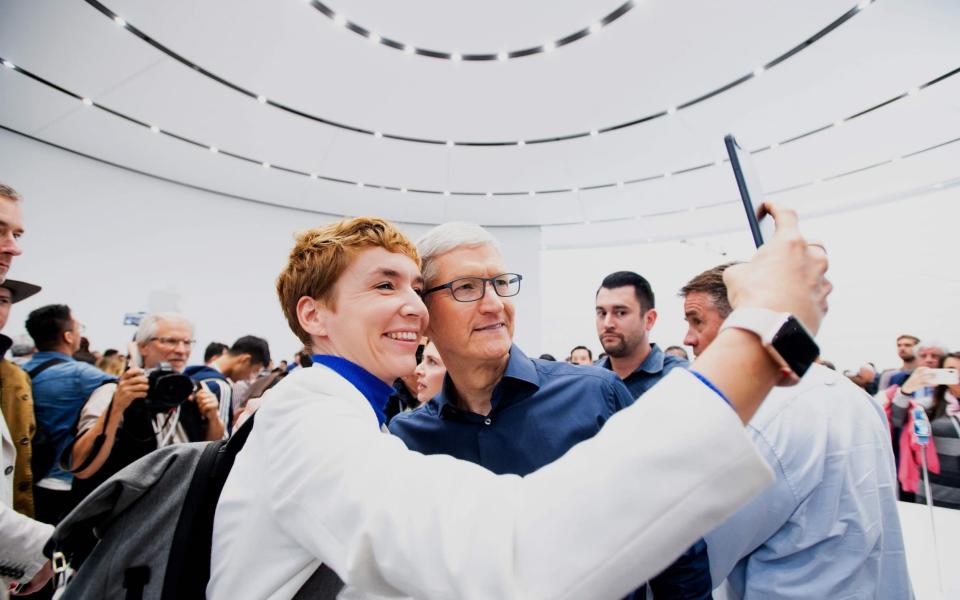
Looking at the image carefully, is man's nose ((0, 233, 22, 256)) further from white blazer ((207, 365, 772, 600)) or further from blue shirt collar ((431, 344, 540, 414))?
white blazer ((207, 365, 772, 600))

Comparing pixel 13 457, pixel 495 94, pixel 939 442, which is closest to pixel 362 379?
pixel 13 457

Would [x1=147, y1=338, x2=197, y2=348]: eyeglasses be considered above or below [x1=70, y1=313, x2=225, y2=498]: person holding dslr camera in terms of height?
above

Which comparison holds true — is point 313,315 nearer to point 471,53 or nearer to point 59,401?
point 59,401

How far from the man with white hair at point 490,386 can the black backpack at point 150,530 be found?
670 mm

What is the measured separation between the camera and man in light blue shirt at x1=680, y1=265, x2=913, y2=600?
1.37m

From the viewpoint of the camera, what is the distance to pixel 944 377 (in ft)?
11.0

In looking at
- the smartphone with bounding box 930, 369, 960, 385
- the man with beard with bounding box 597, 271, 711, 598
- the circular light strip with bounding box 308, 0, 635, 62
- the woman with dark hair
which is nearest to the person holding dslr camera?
the man with beard with bounding box 597, 271, 711, 598

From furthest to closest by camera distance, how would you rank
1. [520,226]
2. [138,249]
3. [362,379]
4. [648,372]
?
[520,226], [138,249], [648,372], [362,379]

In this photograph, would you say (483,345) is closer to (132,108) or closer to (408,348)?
(408,348)

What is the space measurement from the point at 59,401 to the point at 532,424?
268 cm

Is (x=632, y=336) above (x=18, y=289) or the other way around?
the other way around

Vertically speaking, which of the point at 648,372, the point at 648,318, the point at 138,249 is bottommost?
the point at 648,372

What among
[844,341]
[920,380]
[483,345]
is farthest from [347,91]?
[844,341]

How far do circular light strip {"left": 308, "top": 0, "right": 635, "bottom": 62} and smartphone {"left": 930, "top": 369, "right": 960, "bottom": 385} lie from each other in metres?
4.14
